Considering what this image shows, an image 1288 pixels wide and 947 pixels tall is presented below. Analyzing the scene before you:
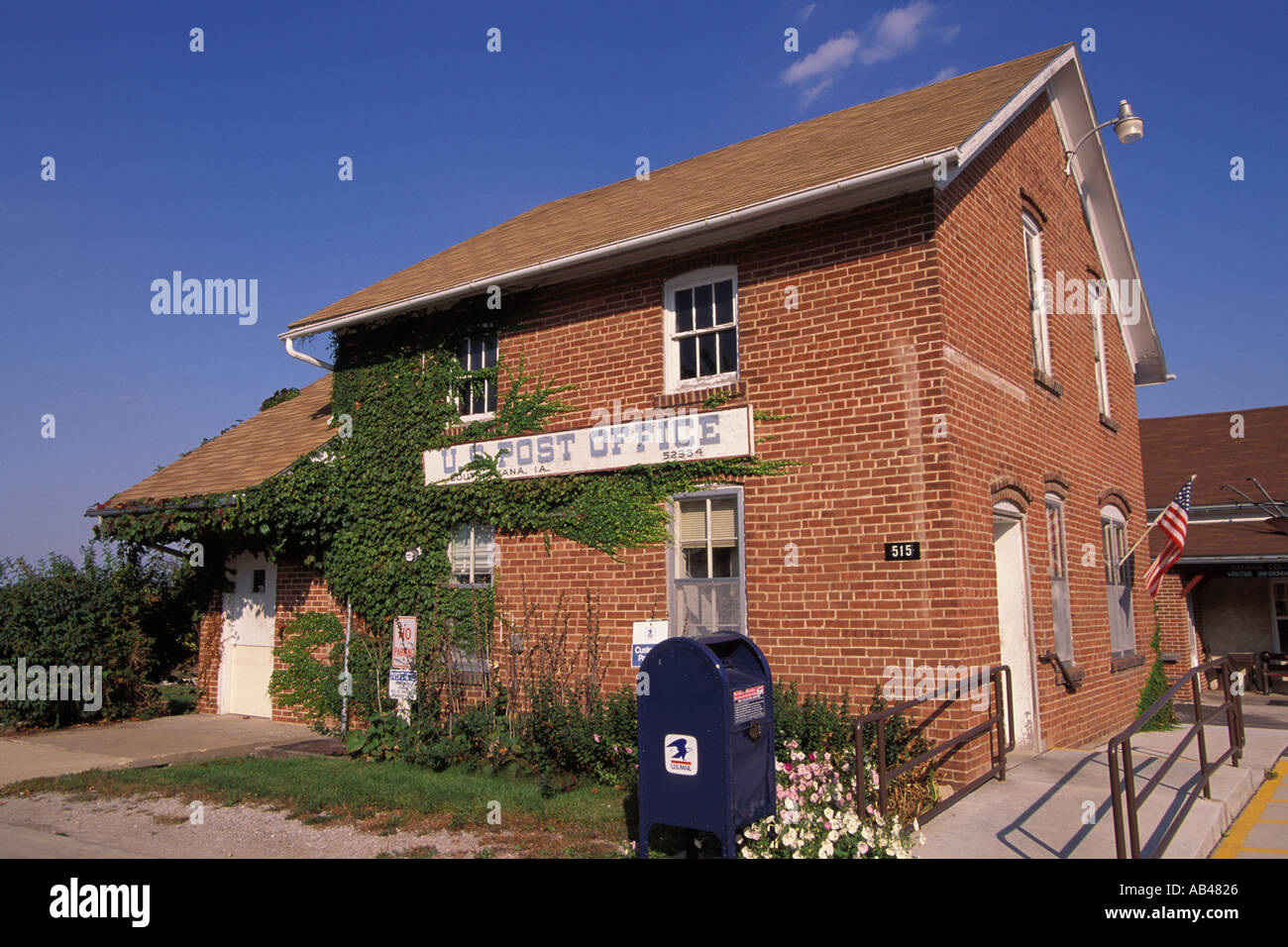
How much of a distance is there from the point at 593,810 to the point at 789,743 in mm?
1817

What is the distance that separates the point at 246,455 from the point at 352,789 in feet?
25.3

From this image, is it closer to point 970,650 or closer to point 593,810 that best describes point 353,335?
point 593,810

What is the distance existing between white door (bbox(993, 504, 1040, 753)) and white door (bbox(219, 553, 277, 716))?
10.1m

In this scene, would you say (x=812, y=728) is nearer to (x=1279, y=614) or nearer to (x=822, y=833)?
(x=822, y=833)

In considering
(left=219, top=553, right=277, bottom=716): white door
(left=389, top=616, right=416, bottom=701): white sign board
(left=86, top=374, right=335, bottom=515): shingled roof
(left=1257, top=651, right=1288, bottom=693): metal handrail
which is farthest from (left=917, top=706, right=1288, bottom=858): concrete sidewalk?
(left=1257, top=651, right=1288, bottom=693): metal handrail

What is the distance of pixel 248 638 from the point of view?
1398 cm

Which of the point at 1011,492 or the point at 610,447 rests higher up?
the point at 610,447

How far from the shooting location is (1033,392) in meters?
10.7

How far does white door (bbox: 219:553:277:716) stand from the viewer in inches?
539

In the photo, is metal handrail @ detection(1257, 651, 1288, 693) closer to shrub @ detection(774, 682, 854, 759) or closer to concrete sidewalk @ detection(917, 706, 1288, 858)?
concrete sidewalk @ detection(917, 706, 1288, 858)

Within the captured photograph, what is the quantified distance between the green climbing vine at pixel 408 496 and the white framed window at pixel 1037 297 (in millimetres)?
5241

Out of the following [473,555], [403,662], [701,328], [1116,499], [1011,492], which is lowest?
[403,662]

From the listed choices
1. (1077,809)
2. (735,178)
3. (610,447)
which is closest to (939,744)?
(1077,809)
